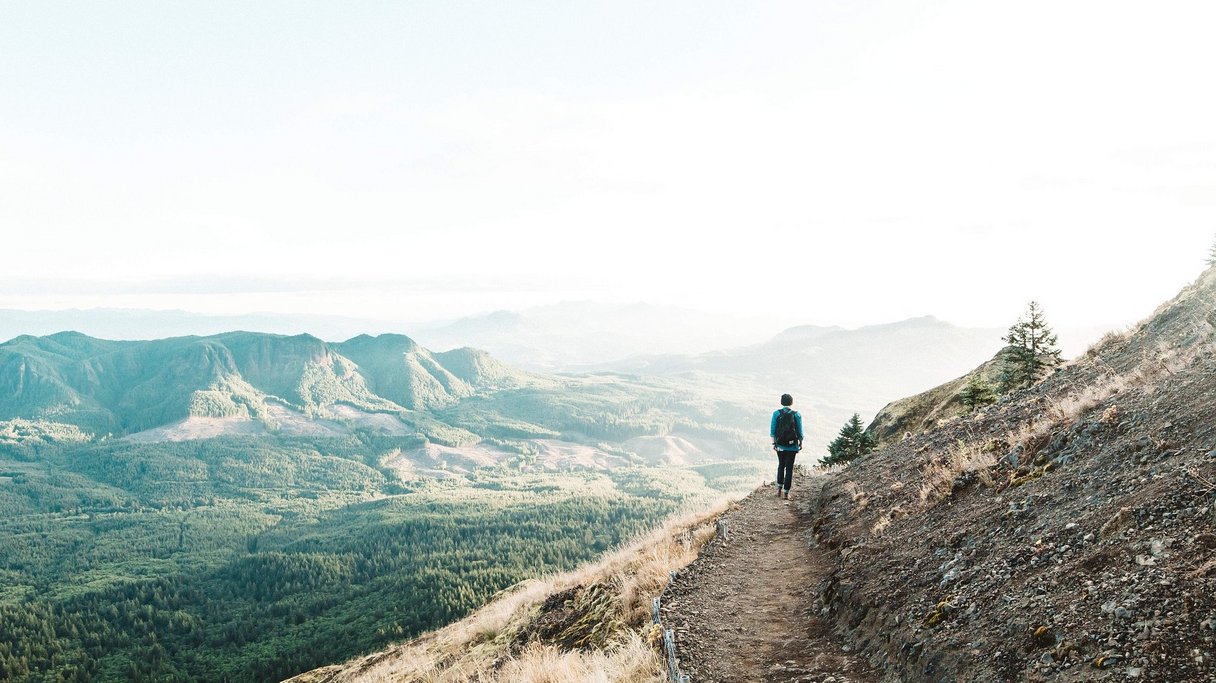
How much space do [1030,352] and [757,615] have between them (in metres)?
23.7

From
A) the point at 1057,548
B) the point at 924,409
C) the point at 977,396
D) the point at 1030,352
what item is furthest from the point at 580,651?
the point at 924,409

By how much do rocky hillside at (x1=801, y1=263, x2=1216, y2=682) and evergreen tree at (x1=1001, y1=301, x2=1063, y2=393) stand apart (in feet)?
34.9

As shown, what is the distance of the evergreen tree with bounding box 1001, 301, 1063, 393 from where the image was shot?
26062 mm

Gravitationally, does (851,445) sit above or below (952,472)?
below

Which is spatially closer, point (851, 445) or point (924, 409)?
point (851, 445)

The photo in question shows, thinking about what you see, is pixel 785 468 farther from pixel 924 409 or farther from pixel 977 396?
pixel 924 409

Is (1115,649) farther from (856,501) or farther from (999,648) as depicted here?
(856,501)

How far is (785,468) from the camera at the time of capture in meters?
22.3

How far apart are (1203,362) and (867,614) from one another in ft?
30.8

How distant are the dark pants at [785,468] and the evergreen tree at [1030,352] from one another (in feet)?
41.5

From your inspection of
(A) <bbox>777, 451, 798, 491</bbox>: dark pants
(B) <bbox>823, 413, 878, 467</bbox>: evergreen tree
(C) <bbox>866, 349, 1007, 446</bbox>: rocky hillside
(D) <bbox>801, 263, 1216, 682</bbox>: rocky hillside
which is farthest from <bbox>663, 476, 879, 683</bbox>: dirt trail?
(C) <bbox>866, 349, 1007, 446</bbox>: rocky hillside

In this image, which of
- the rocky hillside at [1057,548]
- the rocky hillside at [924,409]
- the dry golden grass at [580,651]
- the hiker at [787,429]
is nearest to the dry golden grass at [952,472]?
the rocky hillside at [1057,548]

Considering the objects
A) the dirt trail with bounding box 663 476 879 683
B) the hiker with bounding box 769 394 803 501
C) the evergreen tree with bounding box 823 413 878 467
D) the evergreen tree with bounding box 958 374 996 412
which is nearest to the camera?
the dirt trail with bounding box 663 476 879 683

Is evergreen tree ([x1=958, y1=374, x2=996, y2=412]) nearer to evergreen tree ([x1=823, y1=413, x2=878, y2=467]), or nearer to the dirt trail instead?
evergreen tree ([x1=823, y1=413, x2=878, y2=467])
